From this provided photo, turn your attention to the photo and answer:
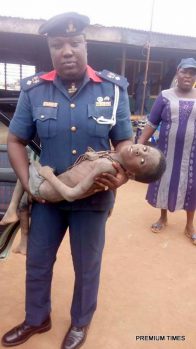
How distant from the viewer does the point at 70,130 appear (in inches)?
63.2

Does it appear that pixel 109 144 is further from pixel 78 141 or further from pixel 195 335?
pixel 195 335

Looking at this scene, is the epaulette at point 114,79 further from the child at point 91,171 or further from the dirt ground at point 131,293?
the dirt ground at point 131,293

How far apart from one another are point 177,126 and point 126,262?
134cm

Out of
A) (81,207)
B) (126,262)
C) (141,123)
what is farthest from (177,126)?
(141,123)

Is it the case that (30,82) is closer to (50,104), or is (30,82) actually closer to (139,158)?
(50,104)

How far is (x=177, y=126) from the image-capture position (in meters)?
3.12

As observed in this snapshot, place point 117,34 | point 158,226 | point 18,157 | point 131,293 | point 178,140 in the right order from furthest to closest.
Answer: point 117,34, point 158,226, point 178,140, point 131,293, point 18,157

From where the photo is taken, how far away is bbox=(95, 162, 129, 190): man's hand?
4.89 feet

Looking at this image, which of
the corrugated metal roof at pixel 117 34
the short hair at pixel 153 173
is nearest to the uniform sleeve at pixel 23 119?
the short hair at pixel 153 173

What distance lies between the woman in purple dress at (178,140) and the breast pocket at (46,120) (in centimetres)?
177

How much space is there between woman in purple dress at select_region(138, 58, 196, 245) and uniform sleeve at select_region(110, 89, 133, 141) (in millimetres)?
1516

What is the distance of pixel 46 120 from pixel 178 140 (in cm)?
188

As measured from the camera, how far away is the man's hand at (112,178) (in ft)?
4.89

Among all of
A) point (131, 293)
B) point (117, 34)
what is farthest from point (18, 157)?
point (117, 34)
